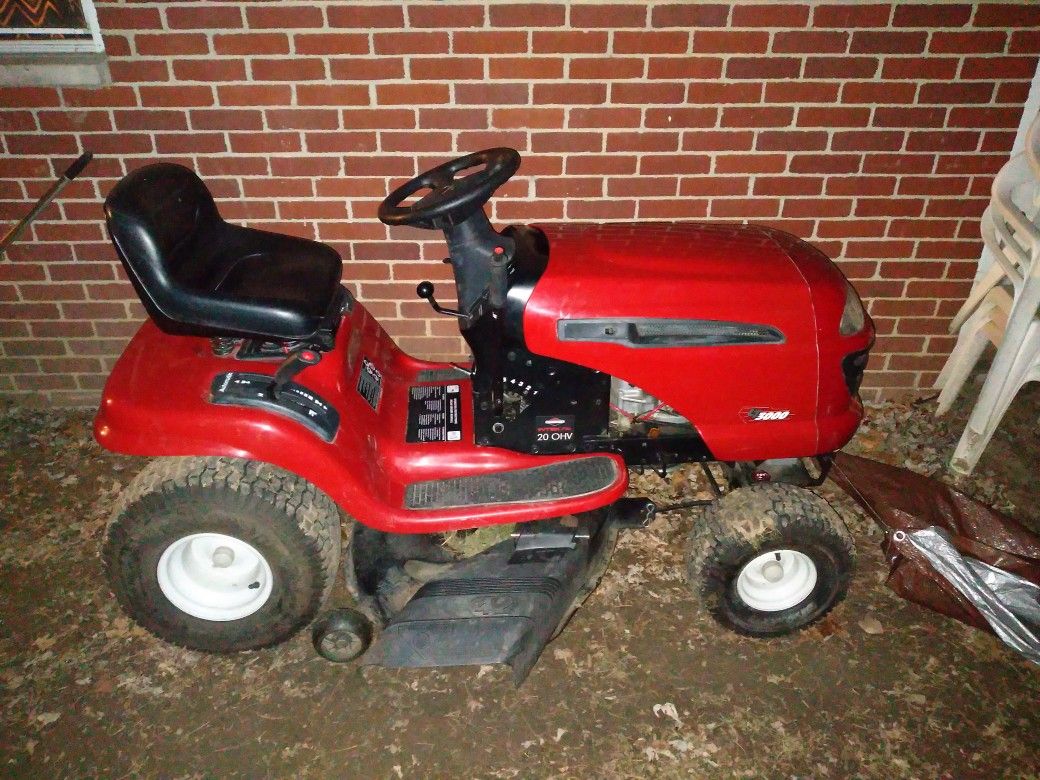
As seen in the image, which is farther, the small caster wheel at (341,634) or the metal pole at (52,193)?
the metal pole at (52,193)

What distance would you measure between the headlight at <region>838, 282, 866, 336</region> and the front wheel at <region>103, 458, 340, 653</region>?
167 centimetres

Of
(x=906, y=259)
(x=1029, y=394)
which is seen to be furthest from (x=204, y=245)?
(x=1029, y=394)

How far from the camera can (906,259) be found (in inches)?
136

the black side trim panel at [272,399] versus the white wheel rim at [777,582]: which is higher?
the black side trim panel at [272,399]

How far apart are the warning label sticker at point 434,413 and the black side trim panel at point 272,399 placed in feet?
1.12

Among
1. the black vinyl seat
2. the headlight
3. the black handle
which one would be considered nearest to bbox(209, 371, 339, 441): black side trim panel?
Answer: the black vinyl seat

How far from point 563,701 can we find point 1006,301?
8.32 ft

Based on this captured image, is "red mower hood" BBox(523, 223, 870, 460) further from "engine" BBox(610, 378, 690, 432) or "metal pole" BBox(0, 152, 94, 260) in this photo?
"metal pole" BBox(0, 152, 94, 260)

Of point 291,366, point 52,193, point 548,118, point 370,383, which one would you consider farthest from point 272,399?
point 548,118

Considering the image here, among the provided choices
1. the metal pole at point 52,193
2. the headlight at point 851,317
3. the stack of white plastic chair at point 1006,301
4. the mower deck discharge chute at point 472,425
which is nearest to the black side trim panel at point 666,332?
the mower deck discharge chute at point 472,425

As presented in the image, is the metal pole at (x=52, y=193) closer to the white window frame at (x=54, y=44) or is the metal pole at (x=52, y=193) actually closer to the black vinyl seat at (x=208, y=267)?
the white window frame at (x=54, y=44)

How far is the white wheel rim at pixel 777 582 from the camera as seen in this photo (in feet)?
8.32

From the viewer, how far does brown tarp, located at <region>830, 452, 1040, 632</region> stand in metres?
2.61

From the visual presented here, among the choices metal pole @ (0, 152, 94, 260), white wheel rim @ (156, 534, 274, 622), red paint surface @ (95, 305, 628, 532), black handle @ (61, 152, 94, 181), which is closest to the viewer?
red paint surface @ (95, 305, 628, 532)
